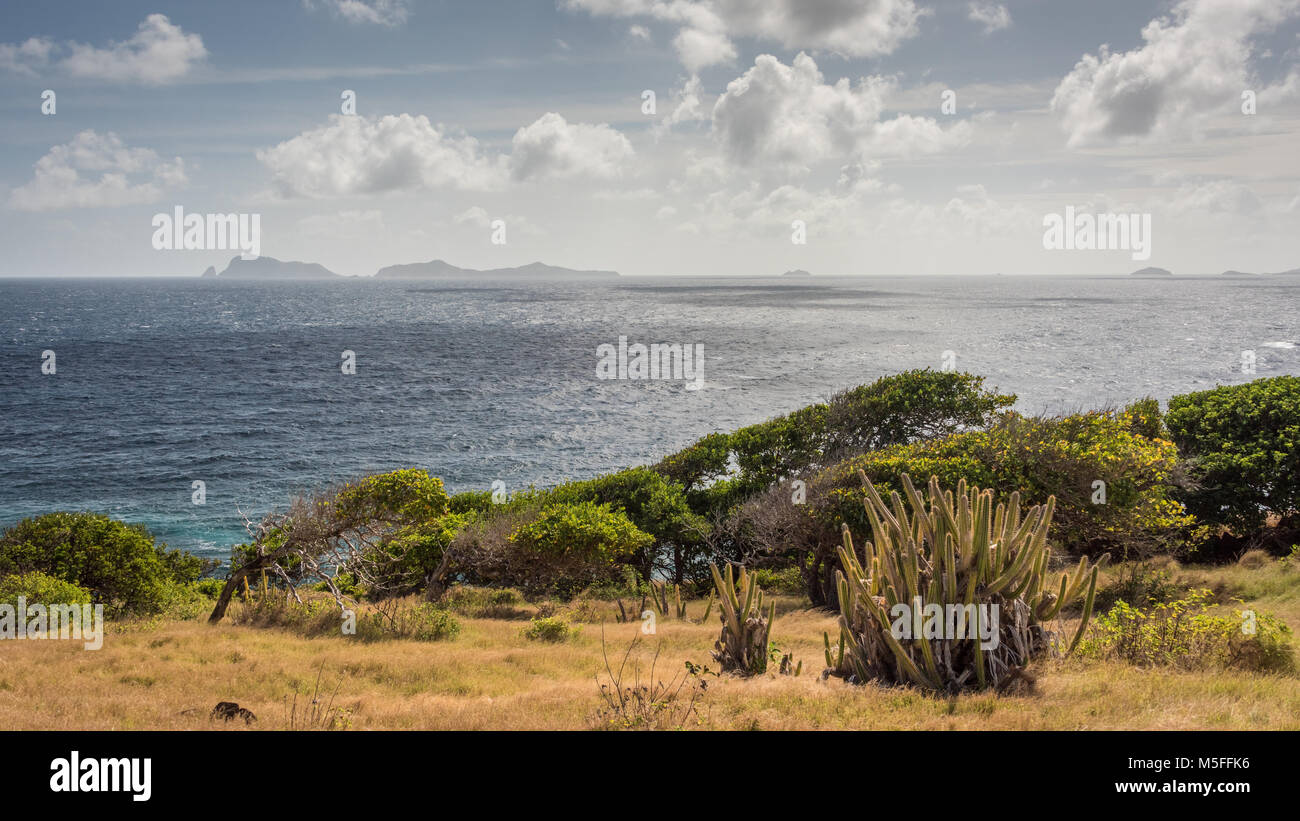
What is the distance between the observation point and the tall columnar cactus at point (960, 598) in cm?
1348

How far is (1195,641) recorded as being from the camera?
592 inches

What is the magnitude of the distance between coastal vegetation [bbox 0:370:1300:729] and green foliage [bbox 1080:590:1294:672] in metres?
0.05

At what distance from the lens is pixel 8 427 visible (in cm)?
6681

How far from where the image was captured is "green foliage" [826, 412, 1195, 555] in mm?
24359

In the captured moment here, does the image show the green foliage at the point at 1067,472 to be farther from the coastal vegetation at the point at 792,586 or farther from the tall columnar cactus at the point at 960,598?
the tall columnar cactus at the point at 960,598

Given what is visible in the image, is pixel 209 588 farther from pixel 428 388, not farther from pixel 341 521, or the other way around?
pixel 428 388

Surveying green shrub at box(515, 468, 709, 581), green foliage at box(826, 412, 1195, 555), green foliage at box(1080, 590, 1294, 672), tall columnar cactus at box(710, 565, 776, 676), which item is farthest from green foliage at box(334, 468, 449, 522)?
green foliage at box(1080, 590, 1294, 672)

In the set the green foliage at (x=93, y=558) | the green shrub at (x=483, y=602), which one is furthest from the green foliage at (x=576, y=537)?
the green foliage at (x=93, y=558)

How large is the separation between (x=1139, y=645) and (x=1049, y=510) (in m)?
4.13

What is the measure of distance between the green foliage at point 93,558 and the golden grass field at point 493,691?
202 inches

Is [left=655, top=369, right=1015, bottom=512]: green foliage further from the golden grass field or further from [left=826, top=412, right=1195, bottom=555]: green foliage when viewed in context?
the golden grass field

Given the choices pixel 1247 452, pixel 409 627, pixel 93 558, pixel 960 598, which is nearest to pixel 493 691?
pixel 409 627

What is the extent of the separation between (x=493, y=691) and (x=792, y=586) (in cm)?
2064
